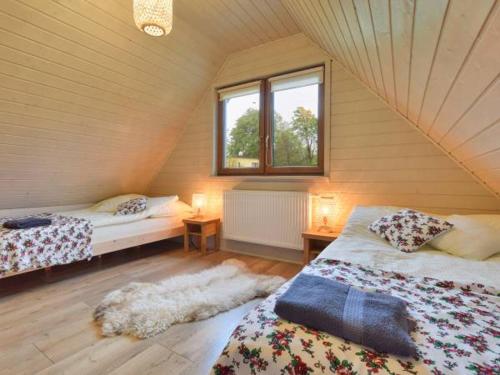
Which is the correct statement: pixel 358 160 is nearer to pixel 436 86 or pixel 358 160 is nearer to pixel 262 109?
pixel 262 109

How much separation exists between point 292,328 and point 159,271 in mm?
2160

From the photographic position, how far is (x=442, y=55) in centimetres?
87

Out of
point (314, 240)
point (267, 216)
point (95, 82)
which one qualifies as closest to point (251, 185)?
point (267, 216)

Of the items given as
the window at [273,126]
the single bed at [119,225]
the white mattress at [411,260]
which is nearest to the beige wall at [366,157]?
the window at [273,126]

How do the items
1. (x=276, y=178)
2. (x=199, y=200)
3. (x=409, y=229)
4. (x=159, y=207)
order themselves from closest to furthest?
1. (x=409, y=229)
2. (x=276, y=178)
3. (x=159, y=207)
4. (x=199, y=200)

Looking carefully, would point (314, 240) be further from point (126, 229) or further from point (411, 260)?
point (126, 229)

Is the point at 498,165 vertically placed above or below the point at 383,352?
above

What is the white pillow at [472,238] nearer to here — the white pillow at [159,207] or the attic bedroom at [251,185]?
the attic bedroom at [251,185]

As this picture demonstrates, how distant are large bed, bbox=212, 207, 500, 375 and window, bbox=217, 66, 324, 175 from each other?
5.46 feet

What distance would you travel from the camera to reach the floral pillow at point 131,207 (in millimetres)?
3184

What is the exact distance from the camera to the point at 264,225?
120 inches

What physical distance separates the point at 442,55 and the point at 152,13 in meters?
1.62

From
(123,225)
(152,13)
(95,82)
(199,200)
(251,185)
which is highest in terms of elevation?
(152,13)

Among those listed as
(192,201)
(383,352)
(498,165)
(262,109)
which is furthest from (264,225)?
(383,352)
